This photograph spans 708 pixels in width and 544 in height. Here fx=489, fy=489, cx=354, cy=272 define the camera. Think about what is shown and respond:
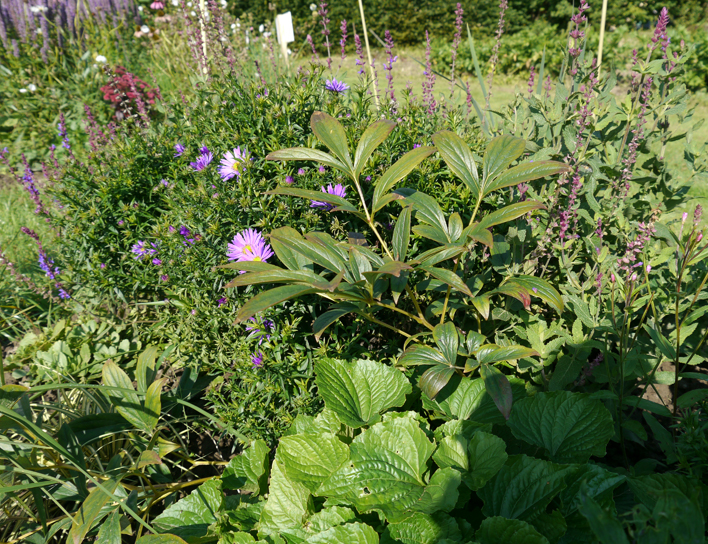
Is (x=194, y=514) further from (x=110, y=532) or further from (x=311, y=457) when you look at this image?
(x=311, y=457)

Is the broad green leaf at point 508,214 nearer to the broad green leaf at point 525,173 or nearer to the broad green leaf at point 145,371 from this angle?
the broad green leaf at point 525,173

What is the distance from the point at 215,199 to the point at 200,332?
535 millimetres

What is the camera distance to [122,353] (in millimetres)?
2256

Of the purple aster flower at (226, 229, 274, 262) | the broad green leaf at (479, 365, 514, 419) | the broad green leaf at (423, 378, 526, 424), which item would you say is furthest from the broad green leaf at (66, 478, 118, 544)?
the broad green leaf at (479, 365, 514, 419)

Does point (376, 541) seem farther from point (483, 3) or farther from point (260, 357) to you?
point (483, 3)

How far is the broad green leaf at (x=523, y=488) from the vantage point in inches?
45.4

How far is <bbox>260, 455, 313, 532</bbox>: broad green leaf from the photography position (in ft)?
4.24

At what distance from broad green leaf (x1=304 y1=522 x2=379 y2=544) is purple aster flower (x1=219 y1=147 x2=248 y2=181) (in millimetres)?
1146

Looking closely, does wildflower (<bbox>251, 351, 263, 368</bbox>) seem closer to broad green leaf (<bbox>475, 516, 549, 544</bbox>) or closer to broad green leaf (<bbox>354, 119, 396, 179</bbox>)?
broad green leaf (<bbox>354, 119, 396, 179</bbox>)

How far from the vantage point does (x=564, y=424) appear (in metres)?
1.36

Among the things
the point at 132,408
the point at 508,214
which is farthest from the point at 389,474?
the point at 132,408

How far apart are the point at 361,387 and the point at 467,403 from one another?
318 mm

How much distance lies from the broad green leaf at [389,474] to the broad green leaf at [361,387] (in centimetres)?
15

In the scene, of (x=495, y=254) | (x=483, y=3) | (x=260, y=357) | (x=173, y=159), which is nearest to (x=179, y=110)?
(x=173, y=159)
